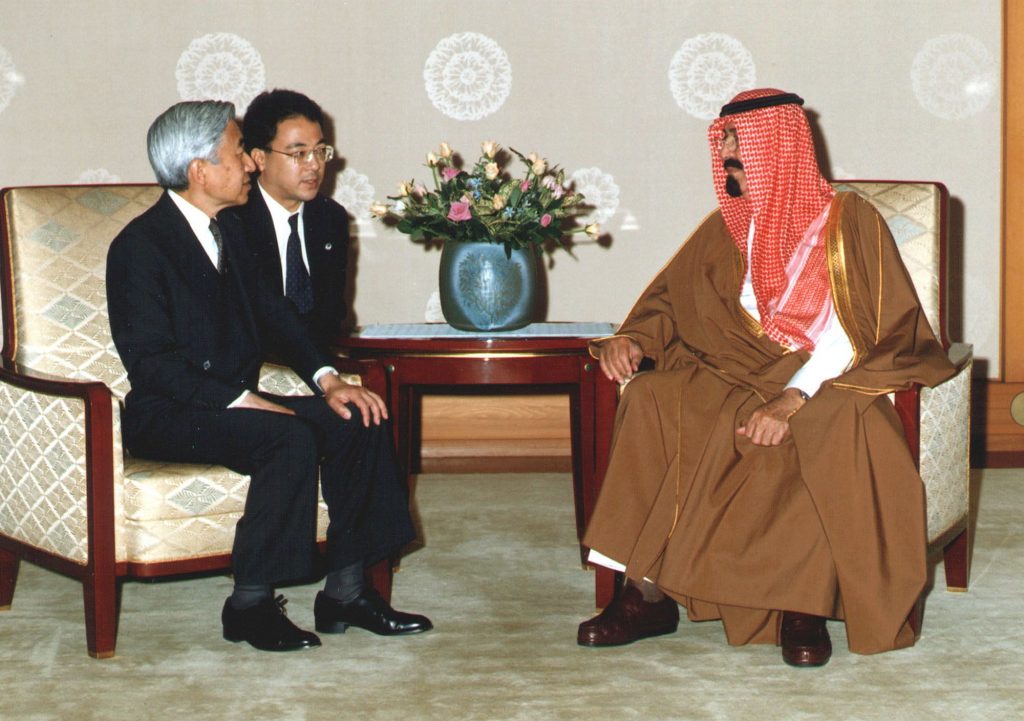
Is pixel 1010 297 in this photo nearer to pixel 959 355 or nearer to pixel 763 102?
pixel 959 355

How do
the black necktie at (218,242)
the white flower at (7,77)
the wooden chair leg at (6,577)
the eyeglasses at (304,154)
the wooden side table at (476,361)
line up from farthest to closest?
the white flower at (7,77) → the eyeglasses at (304,154) → the wooden side table at (476,361) → the wooden chair leg at (6,577) → the black necktie at (218,242)

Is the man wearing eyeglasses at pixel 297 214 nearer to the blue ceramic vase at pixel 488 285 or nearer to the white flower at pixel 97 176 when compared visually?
the blue ceramic vase at pixel 488 285

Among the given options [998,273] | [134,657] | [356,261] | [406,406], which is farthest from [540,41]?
[134,657]

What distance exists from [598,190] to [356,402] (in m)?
1.85

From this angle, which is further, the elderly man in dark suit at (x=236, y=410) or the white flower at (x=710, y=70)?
the white flower at (x=710, y=70)

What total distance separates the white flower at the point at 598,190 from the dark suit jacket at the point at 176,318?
1733 millimetres

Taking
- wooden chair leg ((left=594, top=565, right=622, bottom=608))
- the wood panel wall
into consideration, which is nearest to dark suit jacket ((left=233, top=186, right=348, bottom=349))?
wooden chair leg ((left=594, top=565, right=622, bottom=608))

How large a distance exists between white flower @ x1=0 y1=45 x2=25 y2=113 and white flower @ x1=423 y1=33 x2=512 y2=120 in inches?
56.7

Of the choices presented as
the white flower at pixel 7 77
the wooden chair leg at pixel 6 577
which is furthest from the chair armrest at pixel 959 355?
the white flower at pixel 7 77

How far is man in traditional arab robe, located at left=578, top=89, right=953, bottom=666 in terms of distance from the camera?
9.19ft

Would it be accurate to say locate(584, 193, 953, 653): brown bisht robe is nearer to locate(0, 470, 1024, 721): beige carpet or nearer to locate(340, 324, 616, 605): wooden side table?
locate(0, 470, 1024, 721): beige carpet

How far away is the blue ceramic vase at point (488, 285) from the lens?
3.55m

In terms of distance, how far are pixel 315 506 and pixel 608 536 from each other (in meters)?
0.69

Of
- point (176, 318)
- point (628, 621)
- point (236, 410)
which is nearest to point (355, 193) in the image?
point (176, 318)
